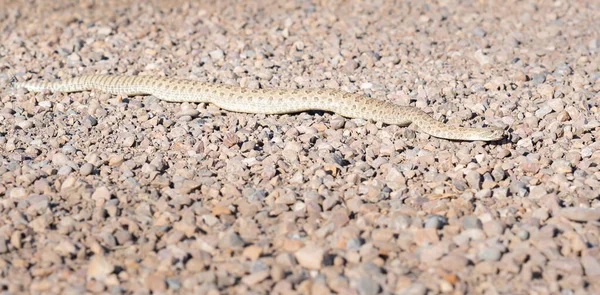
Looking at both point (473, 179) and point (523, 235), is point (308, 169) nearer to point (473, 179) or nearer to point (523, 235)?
point (473, 179)

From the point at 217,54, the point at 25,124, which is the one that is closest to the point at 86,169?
the point at 25,124

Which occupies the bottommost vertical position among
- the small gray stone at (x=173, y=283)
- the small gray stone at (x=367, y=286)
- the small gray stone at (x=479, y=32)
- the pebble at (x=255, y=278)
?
the small gray stone at (x=479, y=32)

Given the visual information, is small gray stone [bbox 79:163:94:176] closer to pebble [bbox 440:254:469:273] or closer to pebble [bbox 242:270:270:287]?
pebble [bbox 242:270:270:287]

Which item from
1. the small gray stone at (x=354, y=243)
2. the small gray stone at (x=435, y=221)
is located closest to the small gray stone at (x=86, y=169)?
the small gray stone at (x=354, y=243)

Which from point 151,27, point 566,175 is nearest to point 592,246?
point 566,175

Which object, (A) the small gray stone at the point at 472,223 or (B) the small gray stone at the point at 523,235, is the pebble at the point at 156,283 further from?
(B) the small gray stone at the point at 523,235

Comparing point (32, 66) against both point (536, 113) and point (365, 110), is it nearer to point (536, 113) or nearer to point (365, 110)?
point (365, 110)
